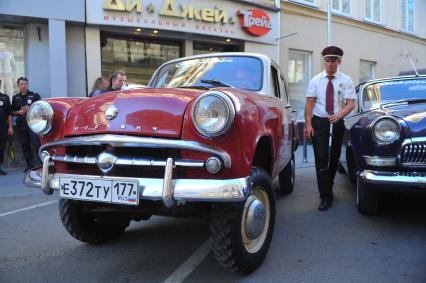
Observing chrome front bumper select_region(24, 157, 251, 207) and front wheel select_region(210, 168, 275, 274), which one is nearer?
chrome front bumper select_region(24, 157, 251, 207)

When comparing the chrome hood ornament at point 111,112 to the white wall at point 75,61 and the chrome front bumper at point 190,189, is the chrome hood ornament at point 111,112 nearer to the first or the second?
the chrome front bumper at point 190,189

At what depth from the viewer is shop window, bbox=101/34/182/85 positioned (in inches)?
443

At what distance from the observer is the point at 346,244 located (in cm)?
392

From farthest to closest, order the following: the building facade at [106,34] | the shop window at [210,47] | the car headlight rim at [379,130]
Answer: the shop window at [210,47] → the building facade at [106,34] → the car headlight rim at [379,130]

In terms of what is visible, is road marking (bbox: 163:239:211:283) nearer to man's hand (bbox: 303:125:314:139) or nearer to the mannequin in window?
man's hand (bbox: 303:125:314:139)

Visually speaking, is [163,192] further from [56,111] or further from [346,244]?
[346,244]

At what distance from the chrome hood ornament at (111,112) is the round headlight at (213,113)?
569 millimetres

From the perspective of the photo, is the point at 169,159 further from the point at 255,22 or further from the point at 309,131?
the point at 255,22

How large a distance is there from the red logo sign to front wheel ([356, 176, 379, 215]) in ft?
28.6

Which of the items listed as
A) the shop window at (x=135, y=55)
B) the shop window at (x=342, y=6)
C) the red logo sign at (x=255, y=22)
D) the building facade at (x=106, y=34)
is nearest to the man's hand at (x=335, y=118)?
the building facade at (x=106, y=34)

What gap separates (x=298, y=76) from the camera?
14.9 meters

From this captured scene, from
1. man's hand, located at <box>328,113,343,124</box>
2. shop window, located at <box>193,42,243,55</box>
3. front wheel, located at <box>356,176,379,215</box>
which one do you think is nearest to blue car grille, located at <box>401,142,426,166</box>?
front wheel, located at <box>356,176,379,215</box>

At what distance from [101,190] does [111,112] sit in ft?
1.74

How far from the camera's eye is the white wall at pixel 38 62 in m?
9.95
